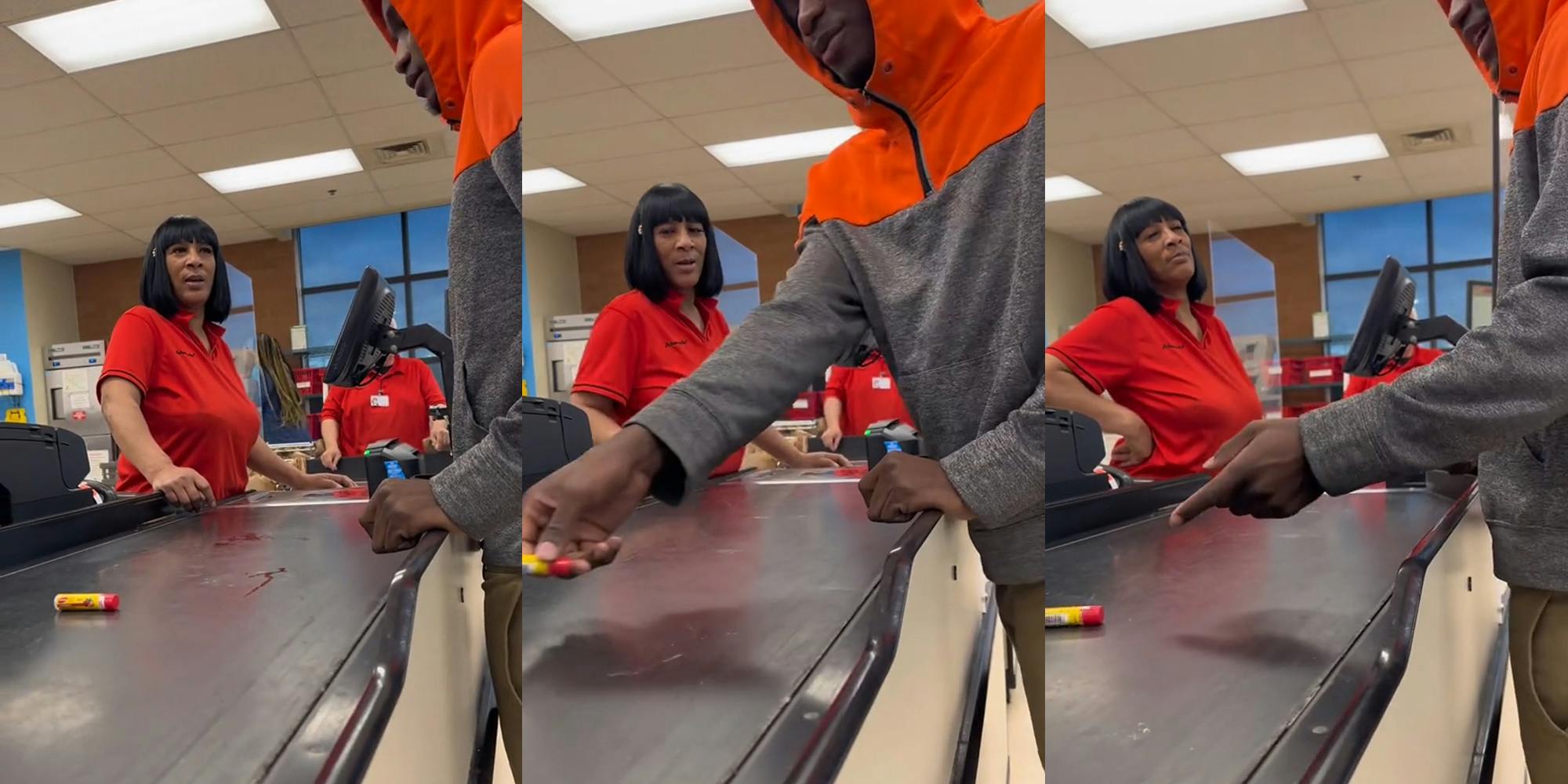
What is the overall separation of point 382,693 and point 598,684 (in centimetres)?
19

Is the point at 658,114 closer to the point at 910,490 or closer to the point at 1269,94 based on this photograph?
the point at 910,490

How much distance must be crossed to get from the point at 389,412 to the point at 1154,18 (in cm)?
81

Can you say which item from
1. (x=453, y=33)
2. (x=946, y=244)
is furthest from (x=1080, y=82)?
(x=453, y=33)

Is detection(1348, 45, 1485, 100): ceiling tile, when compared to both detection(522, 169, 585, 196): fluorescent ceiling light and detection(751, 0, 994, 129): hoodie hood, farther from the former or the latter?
detection(522, 169, 585, 196): fluorescent ceiling light

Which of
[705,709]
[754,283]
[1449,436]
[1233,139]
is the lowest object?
[705,709]

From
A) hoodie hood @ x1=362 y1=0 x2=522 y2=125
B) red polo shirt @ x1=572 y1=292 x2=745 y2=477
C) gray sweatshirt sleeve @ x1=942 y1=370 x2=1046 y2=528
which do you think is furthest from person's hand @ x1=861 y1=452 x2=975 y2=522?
hoodie hood @ x1=362 y1=0 x2=522 y2=125

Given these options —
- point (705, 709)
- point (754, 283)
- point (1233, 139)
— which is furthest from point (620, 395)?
point (1233, 139)

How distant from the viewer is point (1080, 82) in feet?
2.53

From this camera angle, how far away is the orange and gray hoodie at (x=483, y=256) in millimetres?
672

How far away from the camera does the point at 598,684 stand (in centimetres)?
73

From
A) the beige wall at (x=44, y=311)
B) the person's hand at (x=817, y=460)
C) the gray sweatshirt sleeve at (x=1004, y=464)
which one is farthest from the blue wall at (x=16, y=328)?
the gray sweatshirt sleeve at (x=1004, y=464)

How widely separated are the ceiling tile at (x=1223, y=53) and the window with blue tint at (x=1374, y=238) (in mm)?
134

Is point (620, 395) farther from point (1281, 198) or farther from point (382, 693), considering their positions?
point (1281, 198)

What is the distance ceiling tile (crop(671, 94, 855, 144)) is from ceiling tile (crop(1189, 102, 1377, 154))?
0.98ft
